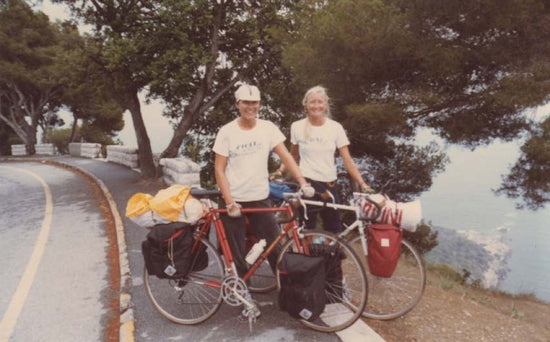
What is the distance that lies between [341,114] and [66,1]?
10.9 m

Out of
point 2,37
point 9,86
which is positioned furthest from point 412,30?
point 9,86

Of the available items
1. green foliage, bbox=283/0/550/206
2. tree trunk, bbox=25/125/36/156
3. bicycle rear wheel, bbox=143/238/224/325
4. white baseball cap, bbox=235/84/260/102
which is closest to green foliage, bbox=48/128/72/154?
tree trunk, bbox=25/125/36/156

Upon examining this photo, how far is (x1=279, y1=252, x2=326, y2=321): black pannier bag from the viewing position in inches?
137

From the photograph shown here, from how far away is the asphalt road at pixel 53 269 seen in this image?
4.48m

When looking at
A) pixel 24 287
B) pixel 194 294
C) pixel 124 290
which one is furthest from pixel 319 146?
pixel 24 287

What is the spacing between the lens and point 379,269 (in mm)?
3674

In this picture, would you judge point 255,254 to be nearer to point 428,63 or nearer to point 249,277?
point 249,277

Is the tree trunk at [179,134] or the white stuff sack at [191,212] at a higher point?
the tree trunk at [179,134]

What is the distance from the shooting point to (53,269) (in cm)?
623

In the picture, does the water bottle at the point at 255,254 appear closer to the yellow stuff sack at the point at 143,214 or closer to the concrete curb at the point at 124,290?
the yellow stuff sack at the point at 143,214

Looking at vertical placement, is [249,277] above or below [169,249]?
below

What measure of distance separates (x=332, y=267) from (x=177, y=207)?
4.93 feet

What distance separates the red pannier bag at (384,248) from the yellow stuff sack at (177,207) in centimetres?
159

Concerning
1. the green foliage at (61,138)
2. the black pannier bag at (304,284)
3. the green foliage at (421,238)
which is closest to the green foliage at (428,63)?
the green foliage at (421,238)
